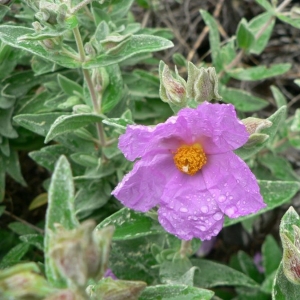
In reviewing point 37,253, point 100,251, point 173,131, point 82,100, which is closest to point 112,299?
point 100,251

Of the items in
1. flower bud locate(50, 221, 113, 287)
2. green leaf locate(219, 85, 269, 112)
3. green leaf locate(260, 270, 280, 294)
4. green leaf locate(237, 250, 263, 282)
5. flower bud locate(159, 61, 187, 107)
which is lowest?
green leaf locate(237, 250, 263, 282)

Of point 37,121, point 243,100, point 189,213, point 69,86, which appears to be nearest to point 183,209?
point 189,213

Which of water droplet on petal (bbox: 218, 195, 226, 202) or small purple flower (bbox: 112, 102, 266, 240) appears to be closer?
small purple flower (bbox: 112, 102, 266, 240)

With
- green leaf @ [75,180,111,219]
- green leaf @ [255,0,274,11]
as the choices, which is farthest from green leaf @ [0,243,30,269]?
green leaf @ [255,0,274,11]

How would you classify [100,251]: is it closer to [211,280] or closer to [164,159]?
[164,159]

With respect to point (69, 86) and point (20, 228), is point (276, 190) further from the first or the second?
point (20, 228)

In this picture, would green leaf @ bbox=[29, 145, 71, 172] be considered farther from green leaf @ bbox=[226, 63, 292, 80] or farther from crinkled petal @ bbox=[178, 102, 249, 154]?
green leaf @ bbox=[226, 63, 292, 80]

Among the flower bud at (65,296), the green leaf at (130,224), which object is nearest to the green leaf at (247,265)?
the green leaf at (130,224)
